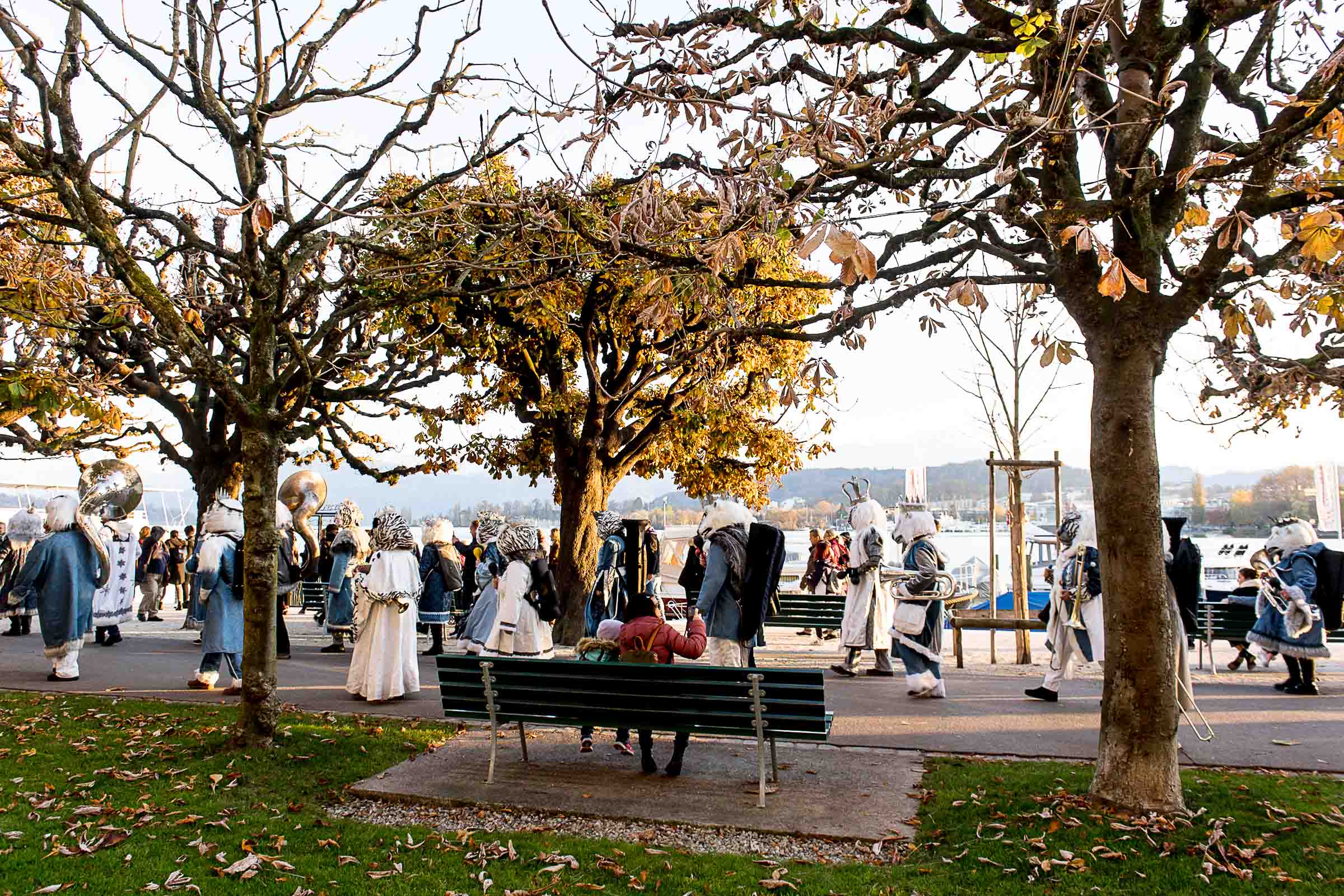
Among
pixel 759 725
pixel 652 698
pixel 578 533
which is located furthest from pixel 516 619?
pixel 578 533

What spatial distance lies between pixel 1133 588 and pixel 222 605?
8894 millimetres

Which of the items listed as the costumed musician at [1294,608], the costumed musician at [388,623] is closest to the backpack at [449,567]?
the costumed musician at [388,623]

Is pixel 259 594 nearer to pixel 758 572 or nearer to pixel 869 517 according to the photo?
pixel 758 572

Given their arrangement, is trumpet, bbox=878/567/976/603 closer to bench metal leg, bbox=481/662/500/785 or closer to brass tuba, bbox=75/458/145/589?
bench metal leg, bbox=481/662/500/785

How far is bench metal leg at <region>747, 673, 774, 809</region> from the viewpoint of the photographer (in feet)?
19.1

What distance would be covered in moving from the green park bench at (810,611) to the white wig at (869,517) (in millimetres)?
1427

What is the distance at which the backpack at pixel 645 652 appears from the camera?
21.6 ft

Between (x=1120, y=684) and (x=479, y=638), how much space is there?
8.19 metres

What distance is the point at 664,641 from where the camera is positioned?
260 inches

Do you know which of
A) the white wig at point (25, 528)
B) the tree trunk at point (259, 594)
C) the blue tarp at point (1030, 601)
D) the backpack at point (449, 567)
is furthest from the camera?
the blue tarp at point (1030, 601)

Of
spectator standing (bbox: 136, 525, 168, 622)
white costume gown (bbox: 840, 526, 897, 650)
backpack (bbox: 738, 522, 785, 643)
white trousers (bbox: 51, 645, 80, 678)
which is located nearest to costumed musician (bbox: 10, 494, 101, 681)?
white trousers (bbox: 51, 645, 80, 678)

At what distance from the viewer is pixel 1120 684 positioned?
17.9ft

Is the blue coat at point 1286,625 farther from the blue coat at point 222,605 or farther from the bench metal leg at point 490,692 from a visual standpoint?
the blue coat at point 222,605

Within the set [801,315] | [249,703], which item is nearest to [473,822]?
[249,703]
